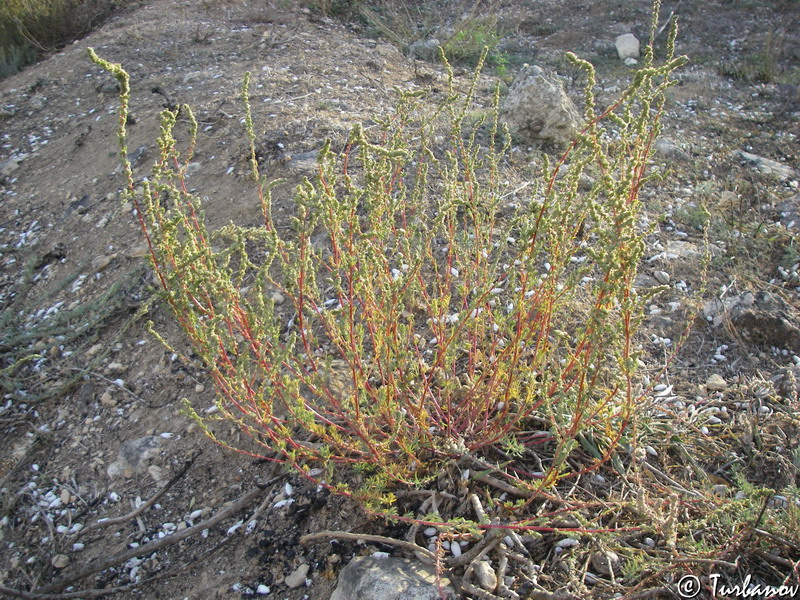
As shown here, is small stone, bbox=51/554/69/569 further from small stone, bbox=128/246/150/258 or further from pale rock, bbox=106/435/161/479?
small stone, bbox=128/246/150/258

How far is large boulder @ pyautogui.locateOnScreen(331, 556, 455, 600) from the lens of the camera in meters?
1.79

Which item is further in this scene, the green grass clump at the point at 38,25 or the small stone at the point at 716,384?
the green grass clump at the point at 38,25

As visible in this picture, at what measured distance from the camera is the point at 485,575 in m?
1.83

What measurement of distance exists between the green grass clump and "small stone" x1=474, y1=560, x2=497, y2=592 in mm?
7947

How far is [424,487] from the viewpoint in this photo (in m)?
2.13

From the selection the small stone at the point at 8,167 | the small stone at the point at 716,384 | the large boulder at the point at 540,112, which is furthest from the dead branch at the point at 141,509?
the small stone at the point at 8,167

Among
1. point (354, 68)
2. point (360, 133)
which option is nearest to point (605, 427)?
point (360, 133)

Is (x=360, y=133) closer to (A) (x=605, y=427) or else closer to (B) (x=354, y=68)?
(A) (x=605, y=427)

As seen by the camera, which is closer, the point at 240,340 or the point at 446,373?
the point at 446,373

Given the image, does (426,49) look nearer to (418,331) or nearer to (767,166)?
(767,166)

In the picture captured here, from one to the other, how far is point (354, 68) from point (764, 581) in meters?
4.94

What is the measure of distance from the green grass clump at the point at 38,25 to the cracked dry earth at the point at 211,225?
460mm

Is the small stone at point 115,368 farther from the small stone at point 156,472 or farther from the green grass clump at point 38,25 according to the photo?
the green grass clump at point 38,25

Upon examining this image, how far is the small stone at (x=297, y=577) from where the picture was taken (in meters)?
2.00
